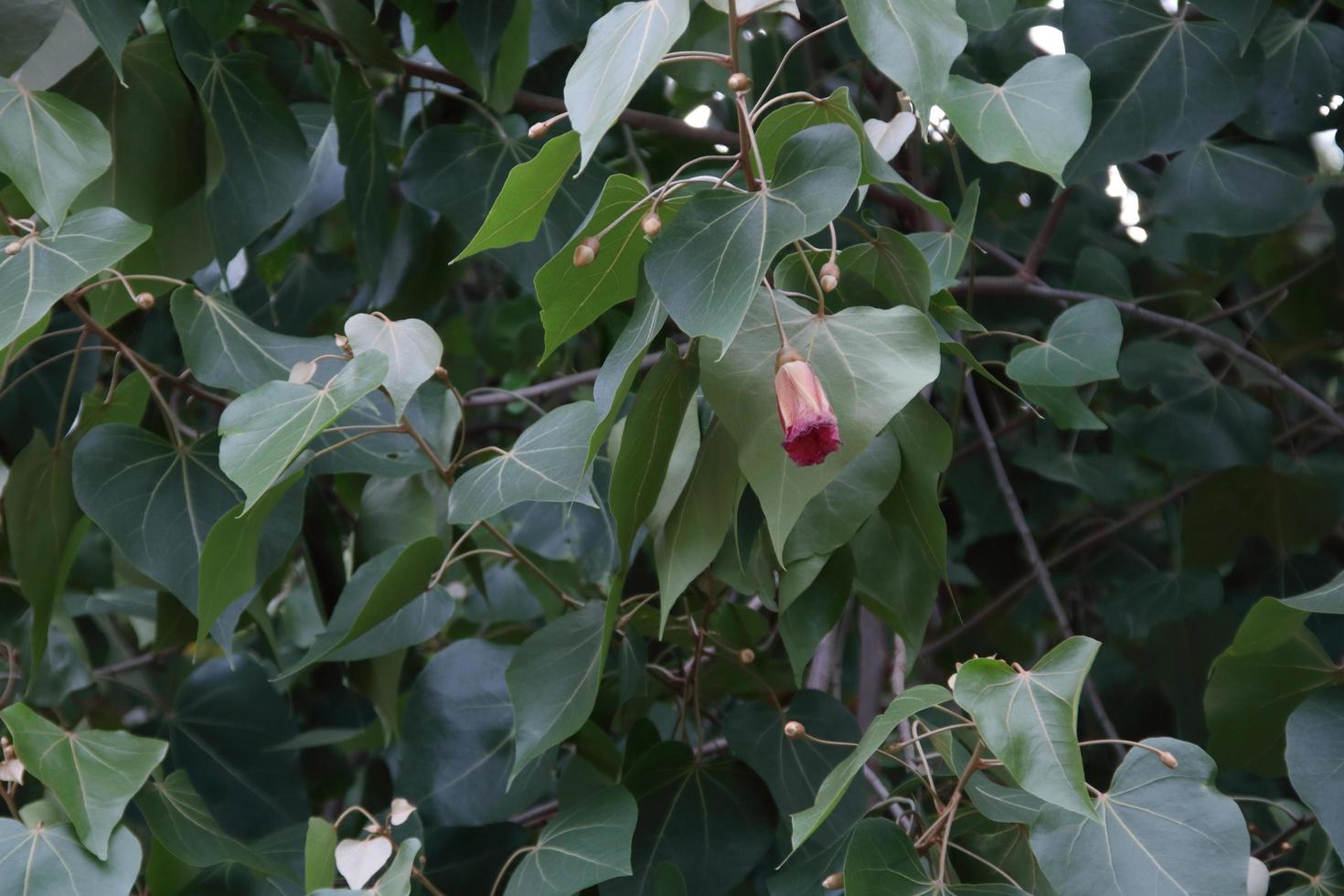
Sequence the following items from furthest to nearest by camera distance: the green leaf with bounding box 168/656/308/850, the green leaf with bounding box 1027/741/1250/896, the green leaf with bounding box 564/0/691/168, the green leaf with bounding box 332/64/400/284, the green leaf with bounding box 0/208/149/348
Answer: the green leaf with bounding box 168/656/308/850
the green leaf with bounding box 332/64/400/284
the green leaf with bounding box 0/208/149/348
the green leaf with bounding box 1027/741/1250/896
the green leaf with bounding box 564/0/691/168

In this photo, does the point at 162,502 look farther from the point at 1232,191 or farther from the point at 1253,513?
the point at 1253,513

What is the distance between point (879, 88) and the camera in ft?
4.95

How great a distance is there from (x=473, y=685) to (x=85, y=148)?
20.2 inches

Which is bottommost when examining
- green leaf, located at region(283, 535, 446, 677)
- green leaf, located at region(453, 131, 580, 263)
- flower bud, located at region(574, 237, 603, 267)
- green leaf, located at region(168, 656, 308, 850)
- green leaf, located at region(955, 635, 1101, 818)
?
green leaf, located at region(168, 656, 308, 850)

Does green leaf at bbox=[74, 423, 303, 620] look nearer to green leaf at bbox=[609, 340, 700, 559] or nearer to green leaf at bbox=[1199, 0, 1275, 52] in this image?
green leaf at bbox=[609, 340, 700, 559]

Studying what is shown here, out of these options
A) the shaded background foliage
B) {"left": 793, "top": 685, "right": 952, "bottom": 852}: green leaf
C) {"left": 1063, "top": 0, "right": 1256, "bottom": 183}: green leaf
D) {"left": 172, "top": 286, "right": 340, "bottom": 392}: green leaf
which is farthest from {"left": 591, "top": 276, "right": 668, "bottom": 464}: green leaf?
{"left": 1063, "top": 0, "right": 1256, "bottom": 183}: green leaf

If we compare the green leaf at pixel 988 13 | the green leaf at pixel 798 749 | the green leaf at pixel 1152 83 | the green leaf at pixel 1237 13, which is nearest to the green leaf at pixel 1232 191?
the green leaf at pixel 1152 83

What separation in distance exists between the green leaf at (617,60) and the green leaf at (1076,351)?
0.50 meters

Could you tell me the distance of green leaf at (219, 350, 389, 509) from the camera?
0.73 meters

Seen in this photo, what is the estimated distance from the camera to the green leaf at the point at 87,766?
852 mm

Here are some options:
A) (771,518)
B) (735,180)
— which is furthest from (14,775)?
(735,180)

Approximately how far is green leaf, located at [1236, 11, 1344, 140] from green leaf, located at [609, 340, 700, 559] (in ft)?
2.49

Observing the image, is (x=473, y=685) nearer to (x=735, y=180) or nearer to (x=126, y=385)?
(x=126, y=385)

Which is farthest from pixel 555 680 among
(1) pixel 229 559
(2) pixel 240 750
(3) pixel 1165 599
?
(3) pixel 1165 599
